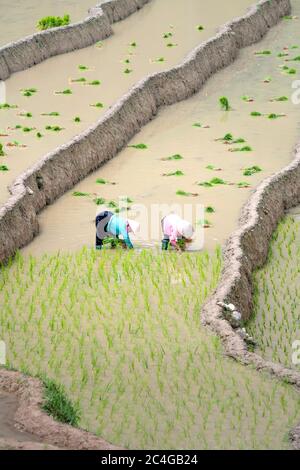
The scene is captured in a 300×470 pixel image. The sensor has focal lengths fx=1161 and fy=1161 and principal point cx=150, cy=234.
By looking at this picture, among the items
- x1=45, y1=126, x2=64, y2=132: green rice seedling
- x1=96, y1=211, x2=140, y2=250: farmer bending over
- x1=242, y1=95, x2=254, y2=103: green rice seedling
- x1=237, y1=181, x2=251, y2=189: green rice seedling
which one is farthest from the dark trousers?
x1=242, y1=95, x2=254, y2=103: green rice seedling

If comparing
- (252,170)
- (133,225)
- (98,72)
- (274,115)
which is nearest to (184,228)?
(133,225)

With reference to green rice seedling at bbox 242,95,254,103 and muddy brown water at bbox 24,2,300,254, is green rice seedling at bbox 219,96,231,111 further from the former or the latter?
green rice seedling at bbox 242,95,254,103

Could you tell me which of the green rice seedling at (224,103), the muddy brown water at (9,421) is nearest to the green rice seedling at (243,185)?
the green rice seedling at (224,103)

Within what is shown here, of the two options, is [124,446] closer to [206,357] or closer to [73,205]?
[206,357]

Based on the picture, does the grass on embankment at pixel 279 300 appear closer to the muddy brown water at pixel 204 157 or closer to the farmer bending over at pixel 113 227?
the muddy brown water at pixel 204 157

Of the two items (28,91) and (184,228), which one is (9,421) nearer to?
(184,228)

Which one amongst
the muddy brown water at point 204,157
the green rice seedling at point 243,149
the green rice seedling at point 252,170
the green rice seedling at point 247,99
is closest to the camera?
the muddy brown water at point 204,157

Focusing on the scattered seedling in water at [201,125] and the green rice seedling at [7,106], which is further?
the green rice seedling at [7,106]

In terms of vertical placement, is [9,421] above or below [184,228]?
above

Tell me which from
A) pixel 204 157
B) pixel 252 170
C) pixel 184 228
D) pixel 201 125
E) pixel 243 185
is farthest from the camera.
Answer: pixel 201 125
